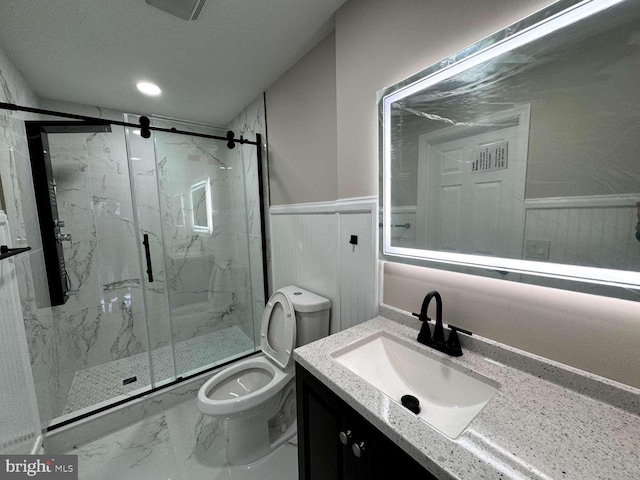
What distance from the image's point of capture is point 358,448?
686 millimetres

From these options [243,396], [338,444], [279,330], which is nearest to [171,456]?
[243,396]

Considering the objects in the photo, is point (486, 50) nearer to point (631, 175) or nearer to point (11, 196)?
point (631, 175)

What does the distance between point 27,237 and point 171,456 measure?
5.26 ft

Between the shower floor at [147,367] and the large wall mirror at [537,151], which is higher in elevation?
the large wall mirror at [537,151]

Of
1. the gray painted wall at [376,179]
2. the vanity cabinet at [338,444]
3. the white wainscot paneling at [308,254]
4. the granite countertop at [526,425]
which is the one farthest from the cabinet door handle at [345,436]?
the white wainscot paneling at [308,254]

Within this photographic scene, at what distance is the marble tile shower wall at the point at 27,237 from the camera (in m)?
1.35

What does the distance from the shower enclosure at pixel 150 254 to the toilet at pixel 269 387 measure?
0.71 meters

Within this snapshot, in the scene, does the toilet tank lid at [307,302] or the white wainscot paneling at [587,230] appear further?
the toilet tank lid at [307,302]

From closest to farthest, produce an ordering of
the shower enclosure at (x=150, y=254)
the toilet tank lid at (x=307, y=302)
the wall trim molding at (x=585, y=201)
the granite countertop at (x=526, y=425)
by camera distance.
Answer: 1. the granite countertop at (x=526, y=425)
2. the wall trim molding at (x=585, y=201)
3. the toilet tank lid at (x=307, y=302)
4. the shower enclosure at (x=150, y=254)

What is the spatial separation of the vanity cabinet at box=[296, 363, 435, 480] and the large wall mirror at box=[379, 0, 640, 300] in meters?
0.59

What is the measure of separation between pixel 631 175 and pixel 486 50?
0.54 metres

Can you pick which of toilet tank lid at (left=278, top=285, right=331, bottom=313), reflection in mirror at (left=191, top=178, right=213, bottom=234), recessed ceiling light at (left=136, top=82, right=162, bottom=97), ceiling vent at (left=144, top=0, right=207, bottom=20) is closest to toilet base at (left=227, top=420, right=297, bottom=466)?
toilet tank lid at (left=278, top=285, right=331, bottom=313)

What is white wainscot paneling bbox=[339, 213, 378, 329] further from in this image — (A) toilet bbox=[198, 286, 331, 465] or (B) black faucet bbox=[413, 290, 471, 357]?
(B) black faucet bbox=[413, 290, 471, 357]

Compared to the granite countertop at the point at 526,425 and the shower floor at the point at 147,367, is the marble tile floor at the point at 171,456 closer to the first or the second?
the shower floor at the point at 147,367
